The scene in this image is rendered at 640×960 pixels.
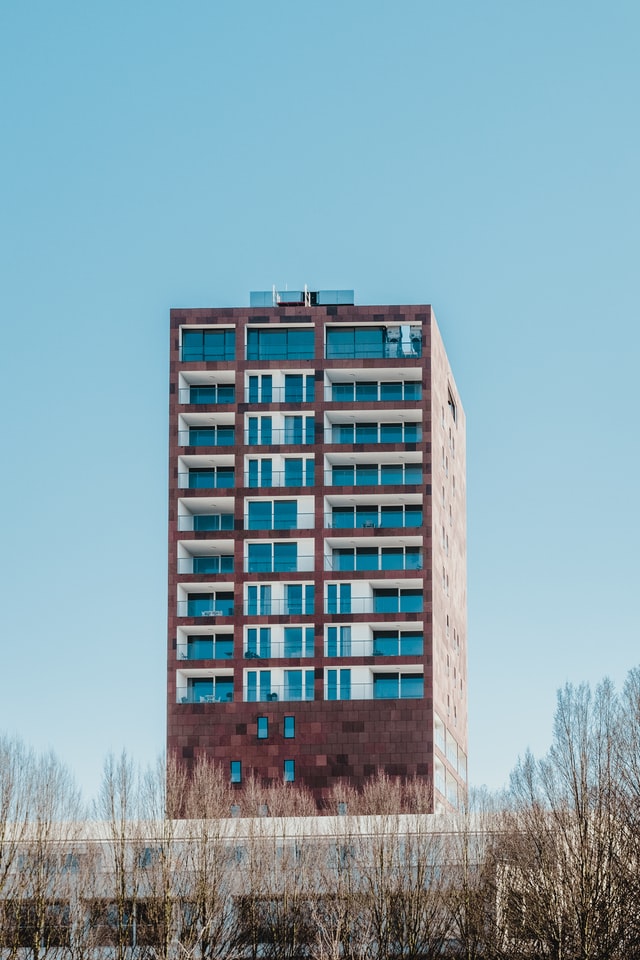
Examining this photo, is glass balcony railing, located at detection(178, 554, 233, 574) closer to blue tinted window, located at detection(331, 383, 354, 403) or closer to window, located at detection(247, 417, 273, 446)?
window, located at detection(247, 417, 273, 446)

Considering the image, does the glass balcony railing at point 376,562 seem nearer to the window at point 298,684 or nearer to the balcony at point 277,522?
the balcony at point 277,522

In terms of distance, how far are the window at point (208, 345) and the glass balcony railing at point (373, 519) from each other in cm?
1377

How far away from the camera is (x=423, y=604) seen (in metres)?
124

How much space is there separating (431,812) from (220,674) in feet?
58.9

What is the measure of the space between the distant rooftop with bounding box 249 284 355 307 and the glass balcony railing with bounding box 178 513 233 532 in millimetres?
15791

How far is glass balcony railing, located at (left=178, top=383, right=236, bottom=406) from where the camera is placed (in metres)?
128

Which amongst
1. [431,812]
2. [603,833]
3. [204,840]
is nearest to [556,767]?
[603,833]

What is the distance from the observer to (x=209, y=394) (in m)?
128

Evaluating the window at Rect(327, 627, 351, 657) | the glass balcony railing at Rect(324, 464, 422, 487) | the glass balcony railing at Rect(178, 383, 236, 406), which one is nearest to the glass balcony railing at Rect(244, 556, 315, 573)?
the window at Rect(327, 627, 351, 657)

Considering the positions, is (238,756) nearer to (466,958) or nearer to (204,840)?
(204,840)

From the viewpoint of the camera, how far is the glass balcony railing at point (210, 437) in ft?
419

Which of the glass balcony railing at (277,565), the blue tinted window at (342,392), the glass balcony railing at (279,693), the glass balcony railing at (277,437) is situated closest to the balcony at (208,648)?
the glass balcony railing at (279,693)

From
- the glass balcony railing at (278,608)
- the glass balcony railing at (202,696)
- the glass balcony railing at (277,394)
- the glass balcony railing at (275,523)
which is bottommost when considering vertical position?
the glass balcony railing at (202,696)

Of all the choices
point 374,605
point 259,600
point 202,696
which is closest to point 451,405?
point 374,605
